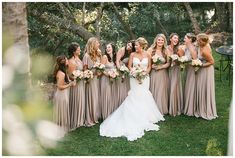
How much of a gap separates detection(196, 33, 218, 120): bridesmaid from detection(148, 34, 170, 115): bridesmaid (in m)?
0.60

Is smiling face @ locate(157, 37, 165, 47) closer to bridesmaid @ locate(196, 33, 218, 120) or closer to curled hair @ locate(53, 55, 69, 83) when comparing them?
bridesmaid @ locate(196, 33, 218, 120)

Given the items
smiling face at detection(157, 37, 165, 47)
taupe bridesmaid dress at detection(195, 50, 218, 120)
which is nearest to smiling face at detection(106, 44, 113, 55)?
smiling face at detection(157, 37, 165, 47)

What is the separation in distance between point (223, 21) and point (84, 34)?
11.0 metres

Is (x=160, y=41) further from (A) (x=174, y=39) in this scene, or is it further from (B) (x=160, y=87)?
(B) (x=160, y=87)

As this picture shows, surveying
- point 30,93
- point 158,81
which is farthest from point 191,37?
point 30,93

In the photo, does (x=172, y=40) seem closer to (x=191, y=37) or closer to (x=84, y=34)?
(x=191, y=37)

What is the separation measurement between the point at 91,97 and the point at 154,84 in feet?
4.26

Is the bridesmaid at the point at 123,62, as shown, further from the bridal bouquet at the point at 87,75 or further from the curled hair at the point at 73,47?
the curled hair at the point at 73,47

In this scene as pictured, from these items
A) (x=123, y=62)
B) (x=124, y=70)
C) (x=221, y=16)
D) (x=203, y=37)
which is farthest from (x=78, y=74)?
(x=221, y=16)

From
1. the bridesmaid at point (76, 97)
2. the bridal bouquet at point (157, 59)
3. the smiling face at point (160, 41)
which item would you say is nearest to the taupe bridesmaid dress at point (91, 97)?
the bridesmaid at point (76, 97)

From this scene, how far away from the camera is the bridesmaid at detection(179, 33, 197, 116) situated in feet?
25.4

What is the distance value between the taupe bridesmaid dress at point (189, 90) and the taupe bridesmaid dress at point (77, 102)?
1986mm

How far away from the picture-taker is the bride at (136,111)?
7.08 metres

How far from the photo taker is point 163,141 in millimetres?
6781
